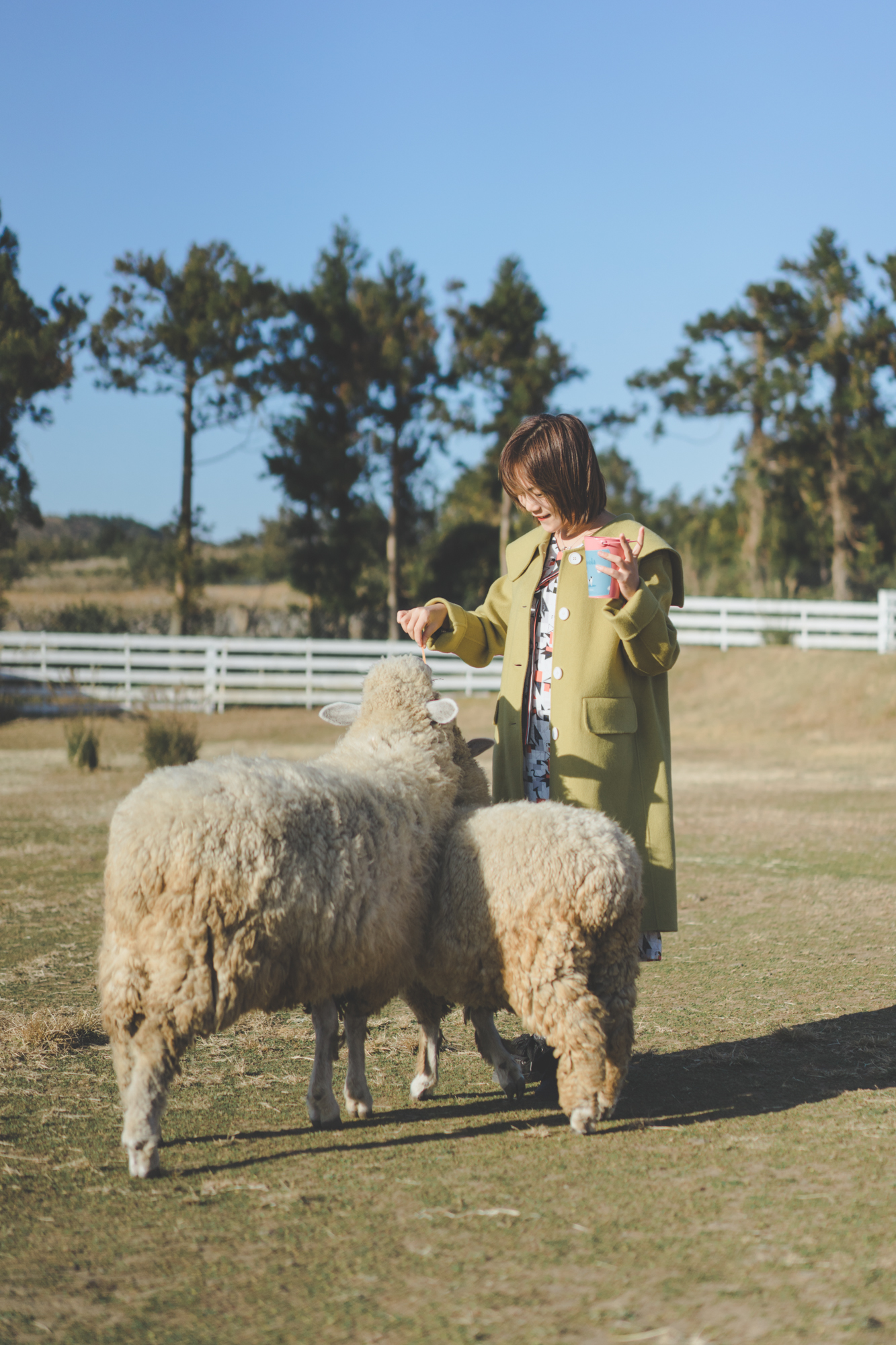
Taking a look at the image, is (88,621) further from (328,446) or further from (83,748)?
(83,748)

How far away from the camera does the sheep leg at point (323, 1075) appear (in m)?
3.58

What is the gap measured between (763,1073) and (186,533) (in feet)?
88.1

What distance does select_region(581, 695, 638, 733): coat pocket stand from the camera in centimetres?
373

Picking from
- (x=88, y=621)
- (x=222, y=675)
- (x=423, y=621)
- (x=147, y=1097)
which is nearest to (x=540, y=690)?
(x=423, y=621)

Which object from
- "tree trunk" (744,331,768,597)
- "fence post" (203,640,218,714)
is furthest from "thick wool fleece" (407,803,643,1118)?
"tree trunk" (744,331,768,597)

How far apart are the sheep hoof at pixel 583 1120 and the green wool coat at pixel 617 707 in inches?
25.3

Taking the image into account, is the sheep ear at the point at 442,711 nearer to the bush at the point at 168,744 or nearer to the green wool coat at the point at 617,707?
the green wool coat at the point at 617,707

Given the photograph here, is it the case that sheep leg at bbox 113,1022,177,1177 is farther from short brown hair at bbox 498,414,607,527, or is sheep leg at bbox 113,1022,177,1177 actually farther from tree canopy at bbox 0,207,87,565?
tree canopy at bbox 0,207,87,565

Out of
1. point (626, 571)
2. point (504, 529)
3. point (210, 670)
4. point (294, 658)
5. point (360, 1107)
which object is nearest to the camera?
point (626, 571)

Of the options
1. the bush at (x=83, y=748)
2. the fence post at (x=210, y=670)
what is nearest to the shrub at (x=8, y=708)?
the fence post at (x=210, y=670)

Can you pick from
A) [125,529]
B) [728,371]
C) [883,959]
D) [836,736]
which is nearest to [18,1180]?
[883,959]

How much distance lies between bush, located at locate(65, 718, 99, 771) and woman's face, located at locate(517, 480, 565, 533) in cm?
1094

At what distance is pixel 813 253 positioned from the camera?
3156cm

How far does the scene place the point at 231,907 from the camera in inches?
123
